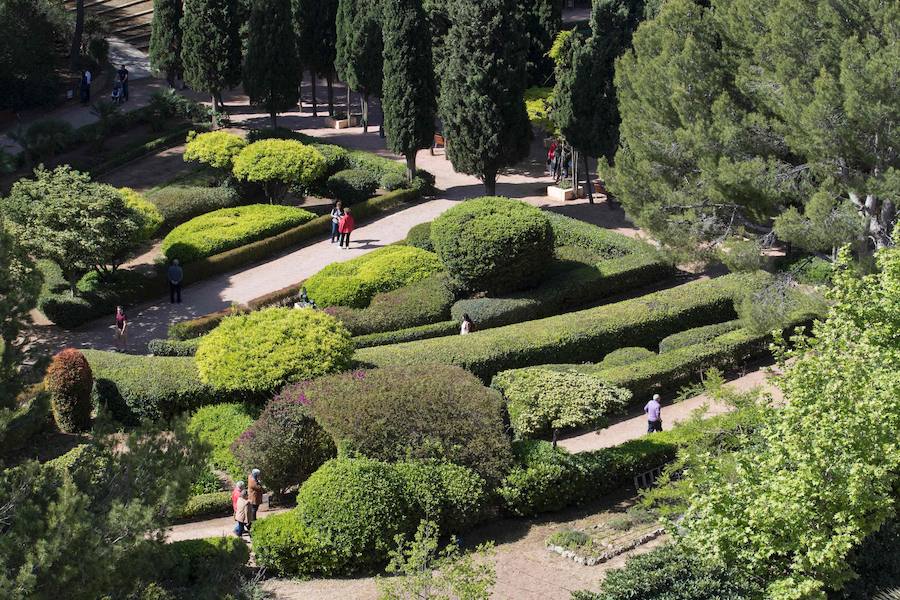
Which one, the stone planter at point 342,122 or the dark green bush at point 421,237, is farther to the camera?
the stone planter at point 342,122

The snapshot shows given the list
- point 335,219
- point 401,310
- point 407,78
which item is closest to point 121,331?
point 401,310

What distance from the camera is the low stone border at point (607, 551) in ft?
62.4

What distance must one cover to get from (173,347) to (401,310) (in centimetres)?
550

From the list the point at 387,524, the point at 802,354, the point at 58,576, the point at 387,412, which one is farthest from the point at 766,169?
the point at 58,576

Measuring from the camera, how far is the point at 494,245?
28.4 meters

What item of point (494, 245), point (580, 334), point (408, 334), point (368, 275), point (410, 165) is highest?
point (410, 165)

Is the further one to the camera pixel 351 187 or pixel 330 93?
pixel 330 93

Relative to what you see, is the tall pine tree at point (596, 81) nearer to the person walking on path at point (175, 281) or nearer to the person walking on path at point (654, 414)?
the person walking on path at point (175, 281)

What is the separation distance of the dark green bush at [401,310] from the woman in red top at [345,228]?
500cm

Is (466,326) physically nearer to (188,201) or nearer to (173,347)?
(173,347)

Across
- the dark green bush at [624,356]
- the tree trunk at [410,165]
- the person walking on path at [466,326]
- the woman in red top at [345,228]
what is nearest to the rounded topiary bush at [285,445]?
the person walking on path at [466,326]

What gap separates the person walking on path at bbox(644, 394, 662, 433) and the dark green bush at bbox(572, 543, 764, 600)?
6.64 meters

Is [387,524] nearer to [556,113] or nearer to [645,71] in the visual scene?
[645,71]

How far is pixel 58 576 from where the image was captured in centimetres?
1252
